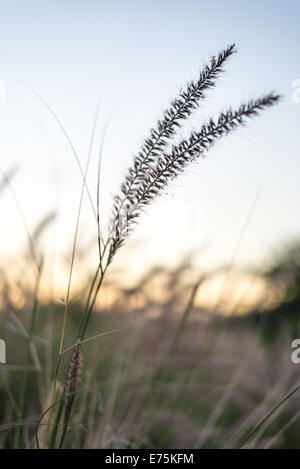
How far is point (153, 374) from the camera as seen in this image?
1.58m

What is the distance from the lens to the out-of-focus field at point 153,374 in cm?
114

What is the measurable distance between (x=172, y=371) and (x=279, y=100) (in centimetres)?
135

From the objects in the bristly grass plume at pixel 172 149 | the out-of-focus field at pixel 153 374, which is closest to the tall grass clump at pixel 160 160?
the bristly grass plume at pixel 172 149

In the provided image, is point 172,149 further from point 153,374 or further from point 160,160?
point 153,374

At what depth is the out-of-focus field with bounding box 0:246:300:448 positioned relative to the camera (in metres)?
1.14

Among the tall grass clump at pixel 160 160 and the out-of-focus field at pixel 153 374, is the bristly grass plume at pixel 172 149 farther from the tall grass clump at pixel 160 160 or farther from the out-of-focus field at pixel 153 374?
the out-of-focus field at pixel 153 374

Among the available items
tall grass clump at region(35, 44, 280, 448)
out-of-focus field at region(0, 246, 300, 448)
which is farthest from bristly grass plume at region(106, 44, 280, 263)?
out-of-focus field at region(0, 246, 300, 448)

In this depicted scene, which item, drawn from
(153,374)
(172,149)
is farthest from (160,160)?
(153,374)

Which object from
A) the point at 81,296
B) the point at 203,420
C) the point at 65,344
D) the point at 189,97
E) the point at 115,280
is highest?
the point at 189,97

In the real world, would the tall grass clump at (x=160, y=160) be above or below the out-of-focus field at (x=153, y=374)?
above
